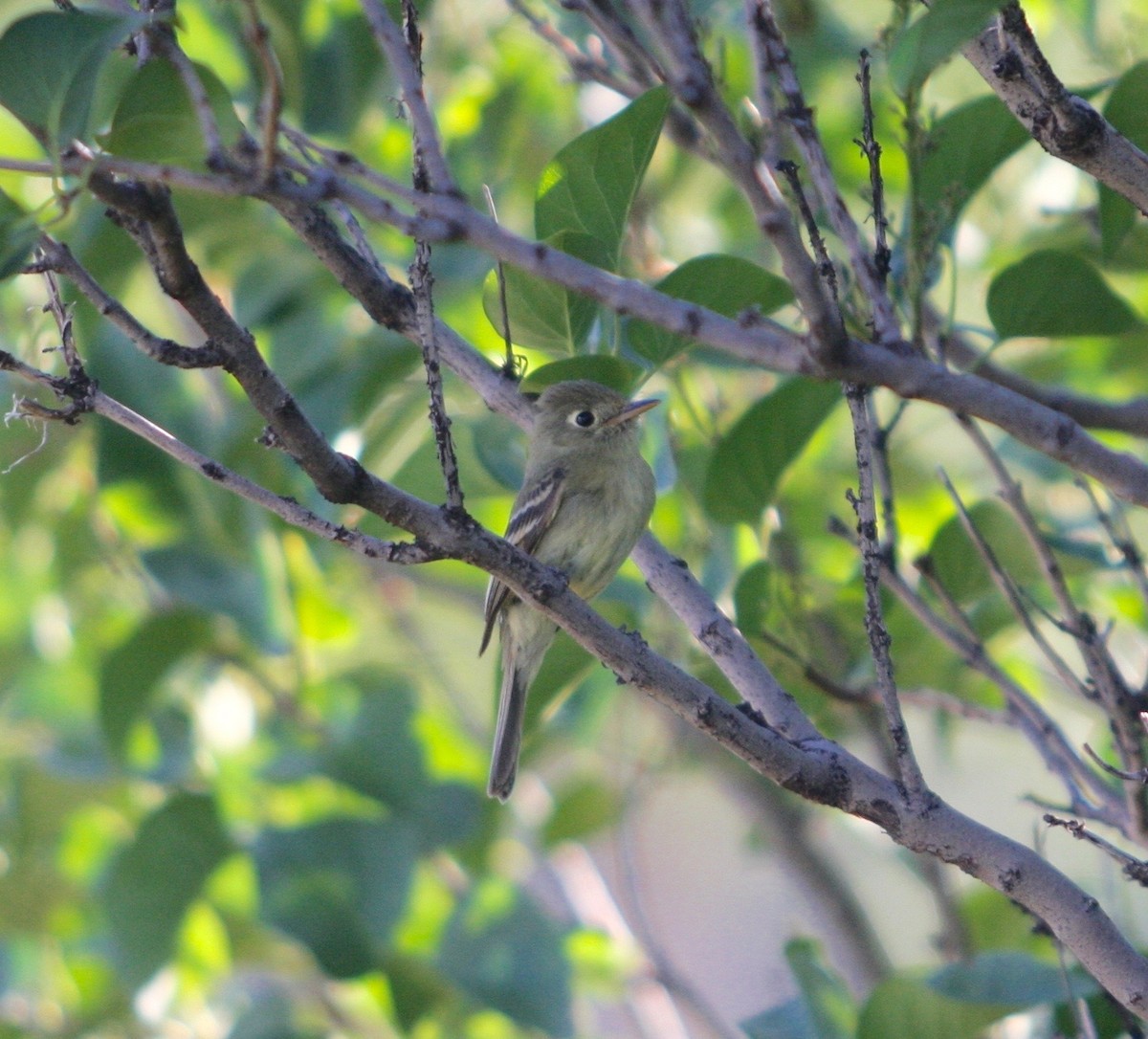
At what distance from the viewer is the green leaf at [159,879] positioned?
3230mm

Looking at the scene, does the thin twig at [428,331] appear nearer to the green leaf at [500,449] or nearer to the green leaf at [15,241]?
the green leaf at [15,241]

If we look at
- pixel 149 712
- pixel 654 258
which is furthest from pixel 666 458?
pixel 149 712

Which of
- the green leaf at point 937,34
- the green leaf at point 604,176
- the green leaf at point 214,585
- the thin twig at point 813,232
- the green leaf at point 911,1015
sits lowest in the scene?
the green leaf at point 911,1015

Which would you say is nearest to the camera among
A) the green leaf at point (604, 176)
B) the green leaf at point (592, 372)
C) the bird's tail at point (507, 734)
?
the green leaf at point (604, 176)

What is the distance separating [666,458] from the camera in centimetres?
297

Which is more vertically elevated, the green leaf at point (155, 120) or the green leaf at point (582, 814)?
the green leaf at point (582, 814)

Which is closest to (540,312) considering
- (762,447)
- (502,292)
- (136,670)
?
(502,292)

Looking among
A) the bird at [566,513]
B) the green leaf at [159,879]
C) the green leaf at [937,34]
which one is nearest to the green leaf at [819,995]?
the bird at [566,513]

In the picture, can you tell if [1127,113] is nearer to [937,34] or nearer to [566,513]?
[937,34]

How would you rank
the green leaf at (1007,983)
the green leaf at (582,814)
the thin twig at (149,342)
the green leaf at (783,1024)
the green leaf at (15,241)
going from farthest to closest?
1. the green leaf at (582,814)
2. the green leaf at (783,1024)
3. the green leaf at (1007,983)
4. the thin twig at (149,342)
5. the green leaf at (15,241)

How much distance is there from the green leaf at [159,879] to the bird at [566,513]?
2.70ft

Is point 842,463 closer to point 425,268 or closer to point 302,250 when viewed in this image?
point 302,250

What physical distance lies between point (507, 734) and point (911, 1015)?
131 centimetres

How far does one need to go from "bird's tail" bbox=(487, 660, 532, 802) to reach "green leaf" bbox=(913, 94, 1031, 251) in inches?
54.4
